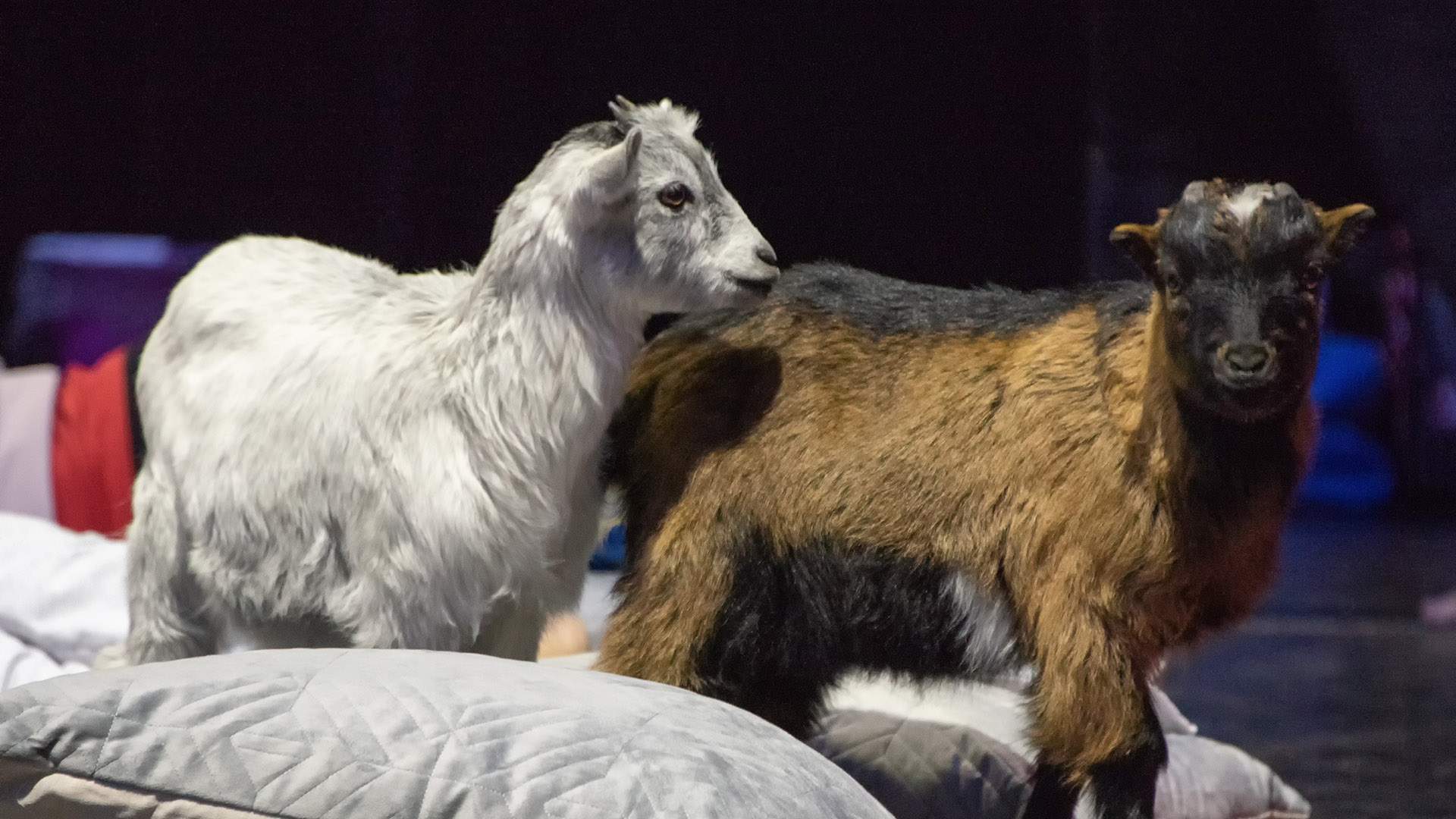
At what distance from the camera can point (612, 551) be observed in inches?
80.1

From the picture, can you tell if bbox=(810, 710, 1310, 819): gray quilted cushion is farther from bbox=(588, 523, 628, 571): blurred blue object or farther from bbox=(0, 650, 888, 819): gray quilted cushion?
bbox=(0, 650, 888, 819): gray quilted cushion

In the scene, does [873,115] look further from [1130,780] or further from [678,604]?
[1130,780]

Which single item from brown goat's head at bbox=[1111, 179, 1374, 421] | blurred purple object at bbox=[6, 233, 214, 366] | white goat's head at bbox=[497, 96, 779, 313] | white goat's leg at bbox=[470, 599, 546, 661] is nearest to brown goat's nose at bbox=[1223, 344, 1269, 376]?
brown goat's head at bbox=[1111, 179, 1374, 421]

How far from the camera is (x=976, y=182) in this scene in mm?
2125

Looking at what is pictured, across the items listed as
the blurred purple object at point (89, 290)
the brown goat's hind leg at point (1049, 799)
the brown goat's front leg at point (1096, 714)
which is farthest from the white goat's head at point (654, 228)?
the blurred purple object at point (89, 290)

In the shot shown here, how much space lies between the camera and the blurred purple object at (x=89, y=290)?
2443 mm

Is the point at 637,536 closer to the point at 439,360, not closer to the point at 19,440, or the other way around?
the point at 439,360

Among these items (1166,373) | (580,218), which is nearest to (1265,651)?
(1166,373)

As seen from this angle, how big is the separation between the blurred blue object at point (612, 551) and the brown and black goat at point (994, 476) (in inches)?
1.6

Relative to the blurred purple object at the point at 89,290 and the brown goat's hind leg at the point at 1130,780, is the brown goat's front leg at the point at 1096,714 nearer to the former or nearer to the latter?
the brown goat's hind leg at the point at 1130,780

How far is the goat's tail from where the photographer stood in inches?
49.1

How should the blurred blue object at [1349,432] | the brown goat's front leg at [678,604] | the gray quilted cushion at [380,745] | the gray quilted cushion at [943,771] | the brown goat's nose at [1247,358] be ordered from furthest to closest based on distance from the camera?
the blurred blue object at [1349,432] → the gray quilted cushion at [943,771] → the brown goat's front leg at [678,604] → the brown goat's nose at [1247,358] → the gray quilted cushion at [380,745]

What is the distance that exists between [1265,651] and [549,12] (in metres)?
2.23

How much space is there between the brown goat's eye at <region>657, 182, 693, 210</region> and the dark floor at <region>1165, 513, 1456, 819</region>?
57 centimetres
